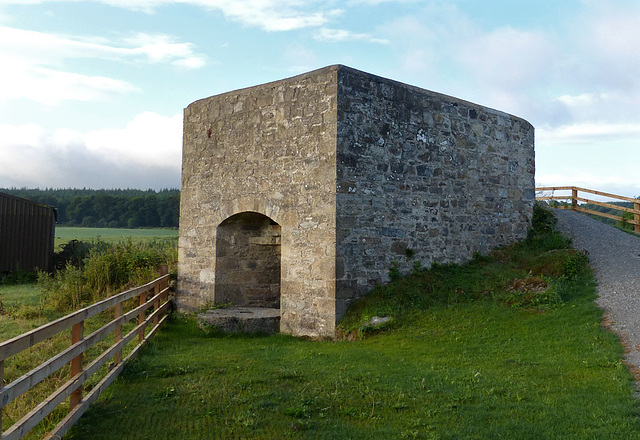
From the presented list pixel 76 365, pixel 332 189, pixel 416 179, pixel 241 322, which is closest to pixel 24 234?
pixel 241 322

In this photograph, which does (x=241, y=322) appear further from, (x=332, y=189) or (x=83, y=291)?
(x=83, y=291)

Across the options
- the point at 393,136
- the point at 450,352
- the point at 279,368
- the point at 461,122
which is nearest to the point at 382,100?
the point at 393,136

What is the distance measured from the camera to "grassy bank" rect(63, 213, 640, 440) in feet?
14.2

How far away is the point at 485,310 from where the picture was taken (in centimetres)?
845

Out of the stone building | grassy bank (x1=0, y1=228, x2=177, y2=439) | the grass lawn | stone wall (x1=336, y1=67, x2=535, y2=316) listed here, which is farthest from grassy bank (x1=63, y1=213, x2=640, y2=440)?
grassy bank (x1=0, y1=228, x2=177, y2=439)

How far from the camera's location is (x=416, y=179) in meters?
9.64

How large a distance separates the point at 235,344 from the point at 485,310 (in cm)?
391

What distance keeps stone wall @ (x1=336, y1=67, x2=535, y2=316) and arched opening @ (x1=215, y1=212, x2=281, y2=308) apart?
235 cm

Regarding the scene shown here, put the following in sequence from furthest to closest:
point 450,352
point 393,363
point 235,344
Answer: point 235,344 → point 450,352 → point 393,363

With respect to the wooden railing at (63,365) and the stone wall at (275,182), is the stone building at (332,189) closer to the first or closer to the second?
the stone wall at (275,182)

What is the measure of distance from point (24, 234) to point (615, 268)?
17181mm

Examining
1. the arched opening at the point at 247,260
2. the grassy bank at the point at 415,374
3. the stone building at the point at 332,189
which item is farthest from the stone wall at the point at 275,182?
the grassy bank at the point at 415,374

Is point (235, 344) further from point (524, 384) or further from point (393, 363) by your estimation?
point (524, 384)

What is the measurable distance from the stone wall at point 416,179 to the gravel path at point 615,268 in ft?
5.25
